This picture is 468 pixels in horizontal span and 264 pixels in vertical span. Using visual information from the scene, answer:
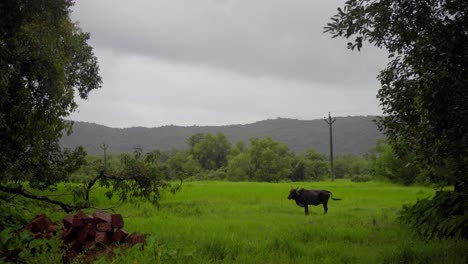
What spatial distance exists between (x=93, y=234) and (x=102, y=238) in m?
0.31

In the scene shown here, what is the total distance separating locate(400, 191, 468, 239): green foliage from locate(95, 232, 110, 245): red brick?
29.9ft

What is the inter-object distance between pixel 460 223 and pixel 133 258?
8917 mm

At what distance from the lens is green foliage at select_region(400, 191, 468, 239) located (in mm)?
11492

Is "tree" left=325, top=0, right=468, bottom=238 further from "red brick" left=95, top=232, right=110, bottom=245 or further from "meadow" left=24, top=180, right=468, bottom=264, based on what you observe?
"red brick" left=95, top=232, right=110, bottom=245

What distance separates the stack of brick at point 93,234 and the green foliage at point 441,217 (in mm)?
8499

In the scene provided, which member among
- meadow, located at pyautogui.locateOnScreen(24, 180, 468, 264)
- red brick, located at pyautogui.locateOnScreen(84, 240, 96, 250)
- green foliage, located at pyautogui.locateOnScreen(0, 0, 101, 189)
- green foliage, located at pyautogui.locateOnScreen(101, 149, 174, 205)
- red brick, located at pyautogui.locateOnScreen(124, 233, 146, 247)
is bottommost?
meadow, located at pyautogui.locateOnScreen(24, 180, 468, 264)

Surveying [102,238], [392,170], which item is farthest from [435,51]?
[392,170]

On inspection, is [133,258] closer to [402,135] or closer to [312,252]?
[312,252]

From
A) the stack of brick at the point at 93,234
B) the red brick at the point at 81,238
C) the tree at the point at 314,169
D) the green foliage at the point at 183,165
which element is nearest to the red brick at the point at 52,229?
the stack of brick at the point at 93,234

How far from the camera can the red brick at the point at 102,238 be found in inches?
355

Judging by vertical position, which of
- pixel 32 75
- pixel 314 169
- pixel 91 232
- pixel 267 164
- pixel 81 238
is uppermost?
pixel 32 75

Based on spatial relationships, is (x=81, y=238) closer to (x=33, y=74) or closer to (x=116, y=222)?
(x=116, y=222)

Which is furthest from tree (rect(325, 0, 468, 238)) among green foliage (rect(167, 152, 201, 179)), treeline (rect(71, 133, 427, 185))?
green foliage (rect(167, 152, 201, 179))

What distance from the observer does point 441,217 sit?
12688 mm
